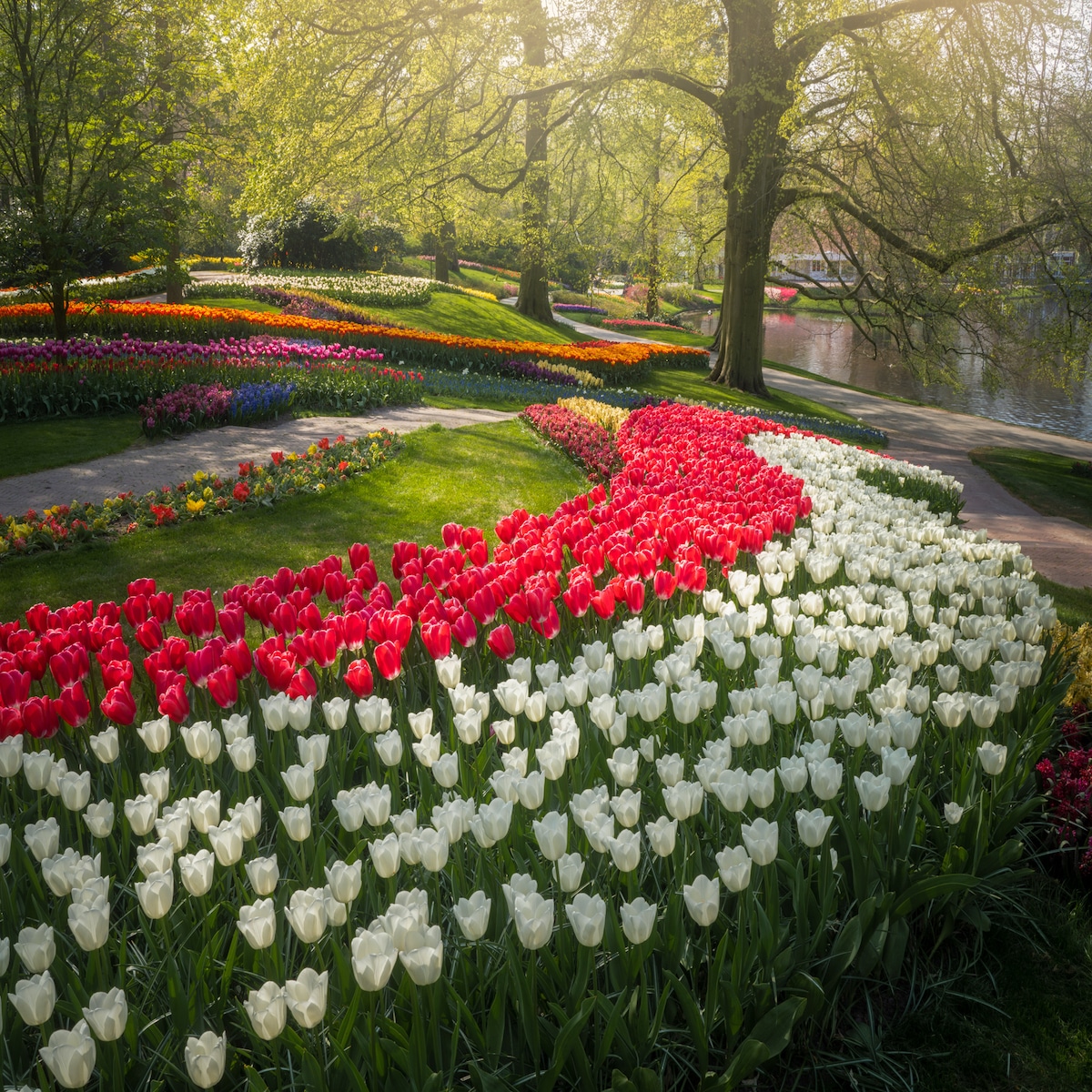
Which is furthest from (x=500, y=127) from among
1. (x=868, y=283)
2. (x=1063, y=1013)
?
(x=1063, y=1013)

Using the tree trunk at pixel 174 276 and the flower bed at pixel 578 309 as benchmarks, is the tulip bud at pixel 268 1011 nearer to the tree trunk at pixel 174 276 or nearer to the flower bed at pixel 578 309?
the tree trunk at pixel 174 276

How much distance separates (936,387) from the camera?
27391mm

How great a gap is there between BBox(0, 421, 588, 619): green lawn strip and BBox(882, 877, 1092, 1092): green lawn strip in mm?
4534

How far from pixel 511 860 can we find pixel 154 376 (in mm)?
9584

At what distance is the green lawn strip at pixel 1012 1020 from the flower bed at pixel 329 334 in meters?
14.6

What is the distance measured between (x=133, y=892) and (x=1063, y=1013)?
233 cm

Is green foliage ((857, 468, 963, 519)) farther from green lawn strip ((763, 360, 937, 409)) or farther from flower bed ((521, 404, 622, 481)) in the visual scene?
green lawn strip ((763, 360, 937, 409))

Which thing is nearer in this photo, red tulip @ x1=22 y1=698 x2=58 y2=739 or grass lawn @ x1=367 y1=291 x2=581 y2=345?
red tulip @ x1=22 y1=698 x2=58 y2=739

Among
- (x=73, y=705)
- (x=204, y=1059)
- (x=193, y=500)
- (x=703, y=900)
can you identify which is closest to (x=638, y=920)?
(x=703, y=900)

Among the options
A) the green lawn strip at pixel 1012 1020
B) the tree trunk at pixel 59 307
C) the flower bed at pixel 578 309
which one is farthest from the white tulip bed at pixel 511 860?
the flower bed at pixel 578 309

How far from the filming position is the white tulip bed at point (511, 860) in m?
1.58

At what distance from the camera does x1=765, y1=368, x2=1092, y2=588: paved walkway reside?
7777mm

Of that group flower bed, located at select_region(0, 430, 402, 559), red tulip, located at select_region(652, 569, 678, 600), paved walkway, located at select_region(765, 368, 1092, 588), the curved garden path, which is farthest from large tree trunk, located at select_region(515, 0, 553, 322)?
red tulip, located at select_region(652, 569, 678, 600)

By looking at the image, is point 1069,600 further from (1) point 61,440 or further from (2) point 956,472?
(1) point 61,440
